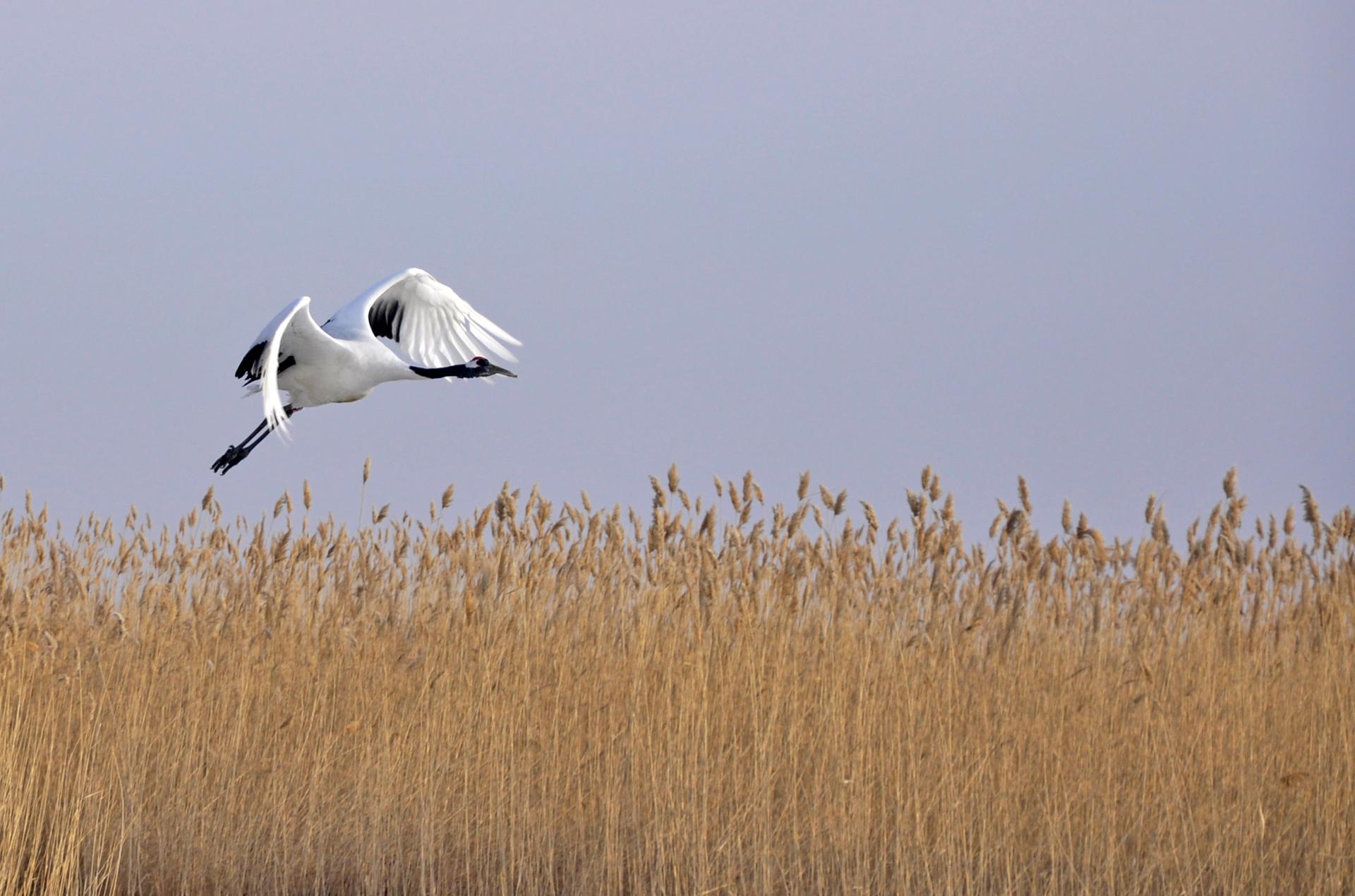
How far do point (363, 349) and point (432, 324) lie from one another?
1.03 metres

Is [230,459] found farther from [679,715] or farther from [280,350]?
[679,715]

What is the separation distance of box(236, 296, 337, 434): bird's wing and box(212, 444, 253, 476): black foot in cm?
31

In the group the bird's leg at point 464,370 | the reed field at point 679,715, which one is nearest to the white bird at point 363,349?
the bird's leg at point 464,370

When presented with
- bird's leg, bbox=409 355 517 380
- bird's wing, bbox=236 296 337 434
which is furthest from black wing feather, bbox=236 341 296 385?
bird's leg, bbox=409 355 517 380

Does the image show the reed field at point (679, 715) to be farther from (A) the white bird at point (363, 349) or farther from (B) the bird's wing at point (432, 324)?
(B) the bird's wing at point (432, 324)

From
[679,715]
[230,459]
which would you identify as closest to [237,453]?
[230,459]

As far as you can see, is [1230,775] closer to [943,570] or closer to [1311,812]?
[1311,812]

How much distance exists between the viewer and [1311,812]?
3551 mm

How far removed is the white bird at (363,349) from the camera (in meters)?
5.47

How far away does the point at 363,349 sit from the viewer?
5.77m

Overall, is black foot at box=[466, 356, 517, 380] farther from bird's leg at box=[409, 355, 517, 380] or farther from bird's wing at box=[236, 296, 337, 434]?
bird's wing at box=[236, 296, 337, 434]

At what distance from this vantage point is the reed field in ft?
11.0

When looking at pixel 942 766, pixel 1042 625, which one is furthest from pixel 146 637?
pixel 1042 625

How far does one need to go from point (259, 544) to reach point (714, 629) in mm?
1882
